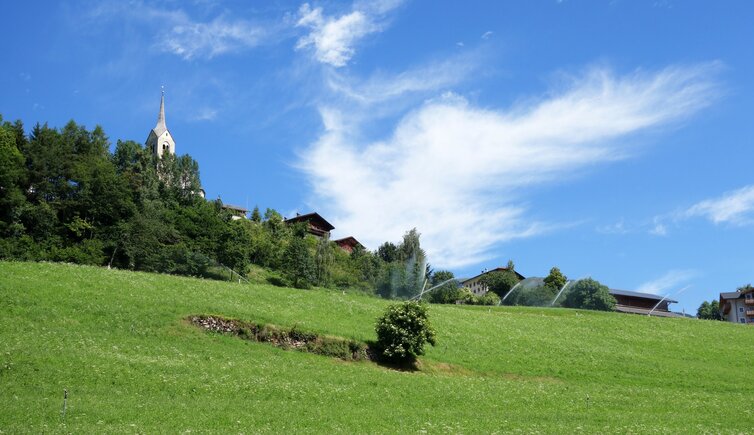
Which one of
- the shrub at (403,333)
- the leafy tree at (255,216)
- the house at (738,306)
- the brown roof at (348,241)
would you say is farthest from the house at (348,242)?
the shrub at (403,333)

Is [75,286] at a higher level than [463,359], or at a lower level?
higher

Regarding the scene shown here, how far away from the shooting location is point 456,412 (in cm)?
3338

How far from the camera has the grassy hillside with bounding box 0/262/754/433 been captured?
29.0 m

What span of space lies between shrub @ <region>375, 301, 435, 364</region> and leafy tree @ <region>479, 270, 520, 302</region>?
99.0 metres

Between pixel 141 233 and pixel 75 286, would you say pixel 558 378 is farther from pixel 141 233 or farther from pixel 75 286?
pixel 141 233

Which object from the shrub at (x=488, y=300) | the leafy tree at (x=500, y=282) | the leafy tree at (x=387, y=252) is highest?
the leafy tree at (x=387, y=252)

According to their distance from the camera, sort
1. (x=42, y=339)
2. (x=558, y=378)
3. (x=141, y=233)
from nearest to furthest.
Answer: (x=42, y=339)
(x=558, y=378)
(x=141, y=233)

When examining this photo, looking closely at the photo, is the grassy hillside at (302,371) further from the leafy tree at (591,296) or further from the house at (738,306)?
the house at (738,306)

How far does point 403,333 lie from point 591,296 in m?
83.5

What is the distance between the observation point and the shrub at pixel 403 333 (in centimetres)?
4881

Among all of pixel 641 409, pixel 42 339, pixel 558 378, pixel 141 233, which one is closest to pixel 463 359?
pixel 558 378

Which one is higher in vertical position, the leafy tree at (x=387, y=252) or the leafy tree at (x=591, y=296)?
→ the leafy tree at (x=387, y=252)

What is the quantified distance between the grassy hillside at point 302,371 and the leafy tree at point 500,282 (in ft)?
251

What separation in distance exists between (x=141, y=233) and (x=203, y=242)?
12311 mm
